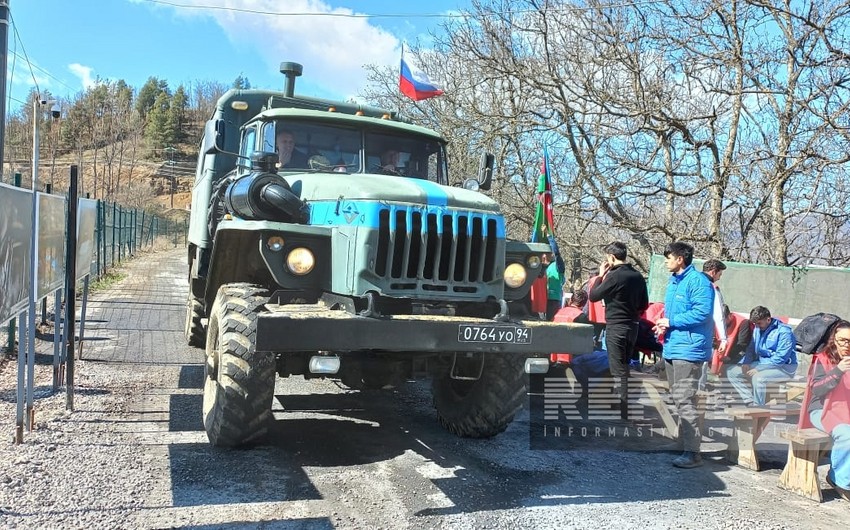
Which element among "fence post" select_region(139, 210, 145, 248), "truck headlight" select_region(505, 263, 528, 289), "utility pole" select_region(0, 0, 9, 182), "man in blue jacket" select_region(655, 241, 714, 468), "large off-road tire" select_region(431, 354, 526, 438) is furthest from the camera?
"fence post" select_region(139, 210, 145, 248)

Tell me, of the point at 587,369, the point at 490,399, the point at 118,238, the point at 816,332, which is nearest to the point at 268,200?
the point at 490,399

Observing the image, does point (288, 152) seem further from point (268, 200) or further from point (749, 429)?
point (749, 429)

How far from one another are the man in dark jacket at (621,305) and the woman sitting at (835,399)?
5.40ft

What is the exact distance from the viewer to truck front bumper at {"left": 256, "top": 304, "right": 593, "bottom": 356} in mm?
4039

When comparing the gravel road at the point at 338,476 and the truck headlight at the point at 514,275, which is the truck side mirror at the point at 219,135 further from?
the truck headlight at the point at 514,275

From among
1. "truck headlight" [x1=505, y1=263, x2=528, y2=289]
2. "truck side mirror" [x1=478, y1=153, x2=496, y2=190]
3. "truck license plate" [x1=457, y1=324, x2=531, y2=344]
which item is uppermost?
"truck side mirror" [x1=478, y1=153, x2=496, y2=190]

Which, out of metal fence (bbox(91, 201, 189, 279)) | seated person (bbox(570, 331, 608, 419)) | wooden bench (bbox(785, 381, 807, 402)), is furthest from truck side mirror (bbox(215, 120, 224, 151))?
metal fence (bbox(91, 201, 189, 279))

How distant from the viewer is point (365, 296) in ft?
14.5

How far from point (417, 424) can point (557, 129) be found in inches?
350

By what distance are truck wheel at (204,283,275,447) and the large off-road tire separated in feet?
4.39

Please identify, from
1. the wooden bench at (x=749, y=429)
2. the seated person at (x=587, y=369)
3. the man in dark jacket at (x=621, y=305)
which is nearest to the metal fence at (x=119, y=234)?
the seated person at (x=587, y=369)

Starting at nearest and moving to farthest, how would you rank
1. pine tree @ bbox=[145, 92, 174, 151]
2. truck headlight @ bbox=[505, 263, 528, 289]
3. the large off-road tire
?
truck headlight @ bbox=[505, 263, 528, 289] → the large off-road tire → pine tree @ bbox=[145, 92, 174, 151]

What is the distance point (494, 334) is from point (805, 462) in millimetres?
2576

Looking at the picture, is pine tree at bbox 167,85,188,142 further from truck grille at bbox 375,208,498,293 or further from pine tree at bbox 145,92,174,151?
truck grille at bbox 375,208,498,293
